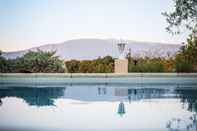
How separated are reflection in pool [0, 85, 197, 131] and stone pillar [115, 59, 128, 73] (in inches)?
27.1

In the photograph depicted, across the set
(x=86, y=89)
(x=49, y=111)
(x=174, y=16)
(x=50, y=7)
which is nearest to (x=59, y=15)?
(x=50, y=7)

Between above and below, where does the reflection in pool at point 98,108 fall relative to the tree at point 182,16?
below

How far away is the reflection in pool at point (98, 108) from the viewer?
6.12 m

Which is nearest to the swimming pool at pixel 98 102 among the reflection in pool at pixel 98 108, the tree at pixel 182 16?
the reflection in pool at pixel 98 108

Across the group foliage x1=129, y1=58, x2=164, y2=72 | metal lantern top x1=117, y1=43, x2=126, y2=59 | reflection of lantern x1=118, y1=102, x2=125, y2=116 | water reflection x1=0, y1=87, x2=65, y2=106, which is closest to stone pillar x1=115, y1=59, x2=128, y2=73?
foliage x1=129, y1=58, x2=164, y2=72

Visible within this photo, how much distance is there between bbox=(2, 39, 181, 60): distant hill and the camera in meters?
10.0

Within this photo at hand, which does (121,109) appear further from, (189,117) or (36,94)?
(36,94)

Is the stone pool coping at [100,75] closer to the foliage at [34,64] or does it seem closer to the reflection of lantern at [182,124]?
the foliage at [34,64]

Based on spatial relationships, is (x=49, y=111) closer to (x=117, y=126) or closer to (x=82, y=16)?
(x=117, y=126)

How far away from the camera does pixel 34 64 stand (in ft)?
32.9

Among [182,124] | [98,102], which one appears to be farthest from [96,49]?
[182,124]

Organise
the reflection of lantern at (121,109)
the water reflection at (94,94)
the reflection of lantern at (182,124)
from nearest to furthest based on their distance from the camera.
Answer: the reflection of lantern at (182,124) → the reflection of lantern at (121,109) → the water reflection at (94,94)

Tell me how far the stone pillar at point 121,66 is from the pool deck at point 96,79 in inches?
13.8

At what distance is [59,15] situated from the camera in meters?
9.96
